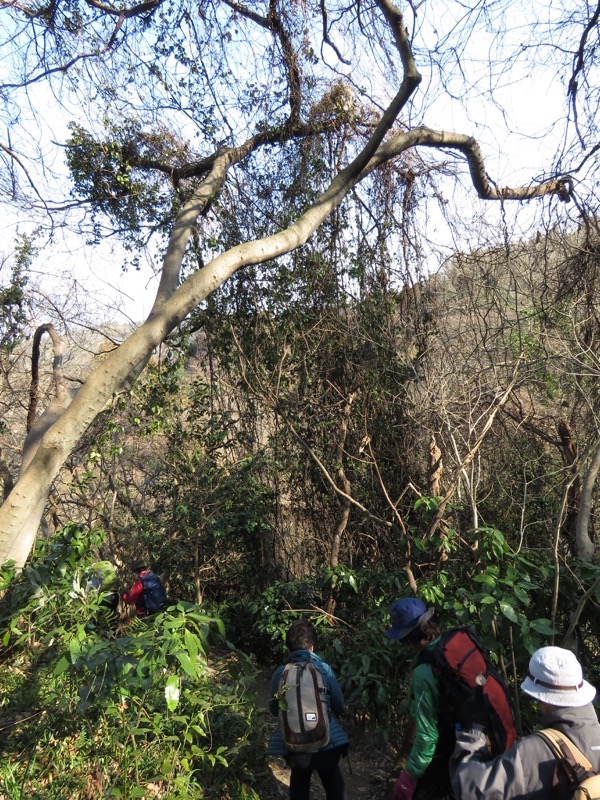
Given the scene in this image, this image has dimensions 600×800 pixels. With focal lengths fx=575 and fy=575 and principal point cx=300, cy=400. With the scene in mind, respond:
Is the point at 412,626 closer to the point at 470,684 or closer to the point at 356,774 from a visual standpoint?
the point at 470,684

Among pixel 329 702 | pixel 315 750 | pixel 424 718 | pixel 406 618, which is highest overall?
pixel 406 618

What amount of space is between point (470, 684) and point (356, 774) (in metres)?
2.92

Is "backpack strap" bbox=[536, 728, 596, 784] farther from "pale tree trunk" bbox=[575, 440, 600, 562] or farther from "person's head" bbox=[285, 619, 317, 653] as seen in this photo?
"pale tree trunk" bbox=[575, 440, 600, 562]

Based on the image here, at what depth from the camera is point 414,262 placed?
8.00 metres

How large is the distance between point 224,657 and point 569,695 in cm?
569

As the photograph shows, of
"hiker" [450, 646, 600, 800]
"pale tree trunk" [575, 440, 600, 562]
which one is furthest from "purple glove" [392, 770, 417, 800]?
"pale tree trunk" [575, 440, 600, 562]

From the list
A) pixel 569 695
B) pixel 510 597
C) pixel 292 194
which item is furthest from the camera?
pixel 292 194

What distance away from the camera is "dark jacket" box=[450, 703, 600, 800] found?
1847 mm

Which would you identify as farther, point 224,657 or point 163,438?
point 163,438

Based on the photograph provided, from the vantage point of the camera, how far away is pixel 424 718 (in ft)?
8.42

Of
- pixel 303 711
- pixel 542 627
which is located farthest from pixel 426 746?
pixel 542 627

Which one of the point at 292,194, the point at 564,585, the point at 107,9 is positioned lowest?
the point at 564,585

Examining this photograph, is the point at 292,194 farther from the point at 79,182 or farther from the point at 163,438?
the point at 163,438

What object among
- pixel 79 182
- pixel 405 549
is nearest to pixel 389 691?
pixel 405 549
